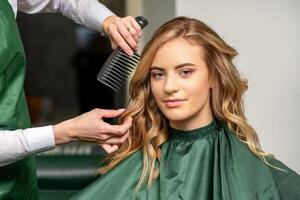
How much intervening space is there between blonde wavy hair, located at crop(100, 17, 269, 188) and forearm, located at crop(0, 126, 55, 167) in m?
0.31

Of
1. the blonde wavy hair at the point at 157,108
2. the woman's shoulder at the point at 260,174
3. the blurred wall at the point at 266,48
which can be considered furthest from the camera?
the blurred wall at the point at 266,48

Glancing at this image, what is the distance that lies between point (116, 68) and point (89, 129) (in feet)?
0.71

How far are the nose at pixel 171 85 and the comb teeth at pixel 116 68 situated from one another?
11 centimetres

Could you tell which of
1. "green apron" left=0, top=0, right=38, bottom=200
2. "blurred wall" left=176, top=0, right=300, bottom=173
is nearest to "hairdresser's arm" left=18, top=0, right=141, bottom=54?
"green apron" left=0, top=0, right=38, bottom=200

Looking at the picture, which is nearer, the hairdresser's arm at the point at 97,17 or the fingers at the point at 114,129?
the fingers at the point at 114,129

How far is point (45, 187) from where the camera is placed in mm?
2182

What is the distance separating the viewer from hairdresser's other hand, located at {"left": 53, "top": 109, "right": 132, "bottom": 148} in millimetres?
1456

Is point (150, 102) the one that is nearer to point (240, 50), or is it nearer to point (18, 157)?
point (18, 157)

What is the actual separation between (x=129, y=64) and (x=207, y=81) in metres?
0.24

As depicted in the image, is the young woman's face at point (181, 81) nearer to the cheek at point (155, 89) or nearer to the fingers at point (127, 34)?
the cheek at point (155, 89)

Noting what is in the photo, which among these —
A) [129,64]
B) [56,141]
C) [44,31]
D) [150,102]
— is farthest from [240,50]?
[44,31]

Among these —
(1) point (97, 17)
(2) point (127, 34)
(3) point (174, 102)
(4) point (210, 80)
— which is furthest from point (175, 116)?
(1) point (97, 17)

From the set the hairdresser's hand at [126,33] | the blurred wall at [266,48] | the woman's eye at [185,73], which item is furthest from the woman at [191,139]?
the blurred wall at [266,48]

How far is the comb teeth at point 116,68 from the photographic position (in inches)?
62.2
